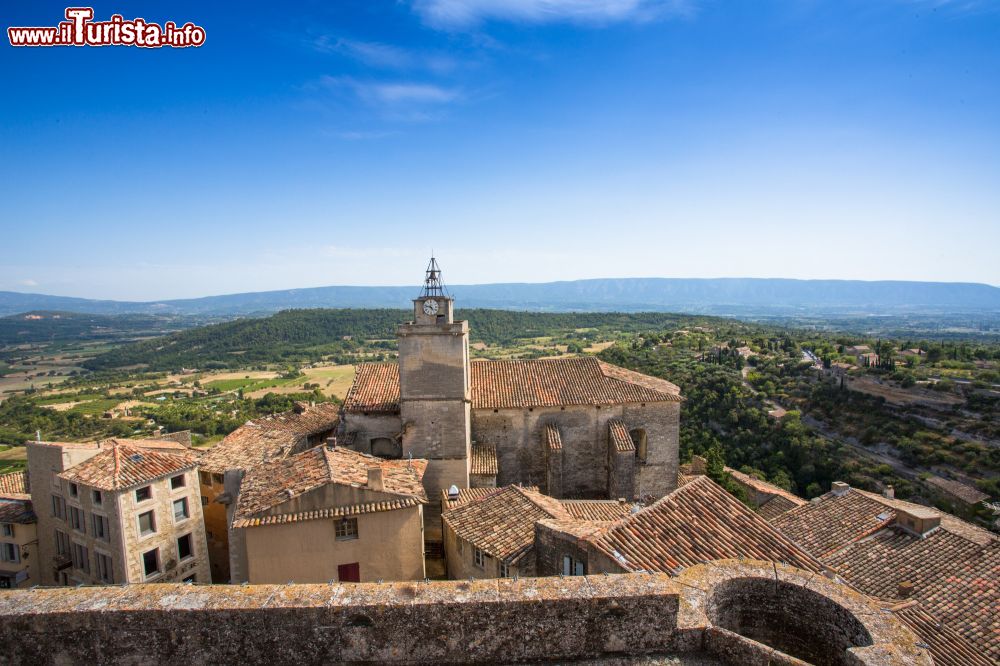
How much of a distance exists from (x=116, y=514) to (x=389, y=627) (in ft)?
53.6

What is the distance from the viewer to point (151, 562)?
698 inches

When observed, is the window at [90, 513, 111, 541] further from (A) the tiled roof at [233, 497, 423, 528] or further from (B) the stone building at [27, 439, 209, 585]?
(A) the tiled roof at [233, 497, 423, 528]

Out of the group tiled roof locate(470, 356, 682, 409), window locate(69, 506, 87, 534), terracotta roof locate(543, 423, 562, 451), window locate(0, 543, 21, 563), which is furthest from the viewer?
tiled roof locate(470, 356, 682, 409)

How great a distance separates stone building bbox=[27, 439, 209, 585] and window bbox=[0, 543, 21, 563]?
72 centimetres

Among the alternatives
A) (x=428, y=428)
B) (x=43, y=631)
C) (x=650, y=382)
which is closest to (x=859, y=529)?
(x=650, y=382)

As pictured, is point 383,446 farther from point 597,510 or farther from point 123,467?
point 597,510

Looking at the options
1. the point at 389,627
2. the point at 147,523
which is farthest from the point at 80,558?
the point at 389,627

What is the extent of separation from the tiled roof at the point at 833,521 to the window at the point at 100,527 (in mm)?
22941

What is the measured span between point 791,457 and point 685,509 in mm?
33459

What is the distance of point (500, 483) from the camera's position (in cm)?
2414

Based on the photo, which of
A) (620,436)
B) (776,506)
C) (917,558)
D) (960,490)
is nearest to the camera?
(917,558)

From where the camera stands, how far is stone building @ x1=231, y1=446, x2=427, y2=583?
43.9ft

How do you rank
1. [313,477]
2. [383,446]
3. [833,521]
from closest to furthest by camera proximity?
[313,477] → [833,521] → [383,446]

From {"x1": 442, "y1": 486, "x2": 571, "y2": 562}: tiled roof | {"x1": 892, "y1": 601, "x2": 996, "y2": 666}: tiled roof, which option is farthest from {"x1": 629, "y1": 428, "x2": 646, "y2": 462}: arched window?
{"x1": 892, "y1": 601, "x2": 996, "y2": 666}: tiled roof
